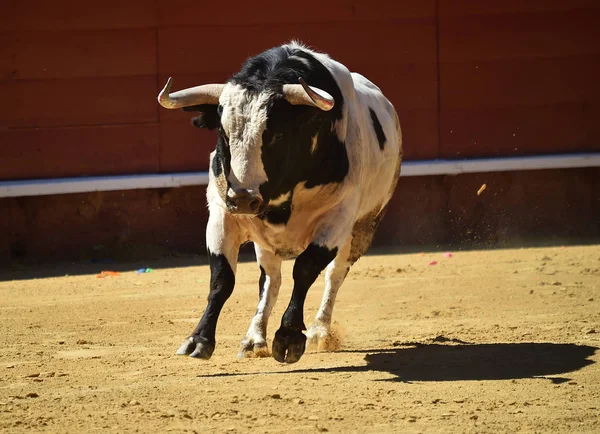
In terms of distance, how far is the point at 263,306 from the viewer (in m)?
5.96

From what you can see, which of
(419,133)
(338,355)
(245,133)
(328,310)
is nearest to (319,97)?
(245,133)

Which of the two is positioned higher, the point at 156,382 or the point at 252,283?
the point at 156,382

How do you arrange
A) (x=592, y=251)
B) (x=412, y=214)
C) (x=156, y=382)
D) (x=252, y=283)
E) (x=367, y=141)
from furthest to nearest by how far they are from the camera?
1. (x=412, y=214)
2. (x=592, y=251)
3. (x=252, y=283)
4. (x=367, y=141)
5. (x=156, y=382)

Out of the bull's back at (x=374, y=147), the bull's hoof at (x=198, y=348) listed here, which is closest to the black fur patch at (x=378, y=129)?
the bull's back at (x=374, y=147)

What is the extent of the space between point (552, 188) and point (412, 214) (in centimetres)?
134

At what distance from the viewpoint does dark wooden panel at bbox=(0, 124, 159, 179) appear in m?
9.50

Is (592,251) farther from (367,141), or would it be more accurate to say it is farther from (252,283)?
(367,141)

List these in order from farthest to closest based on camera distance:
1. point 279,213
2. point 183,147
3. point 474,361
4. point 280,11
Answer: point 280,11
point 183,147
point 279,213
point 474,361

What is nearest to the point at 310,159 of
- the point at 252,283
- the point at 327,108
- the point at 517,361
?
the point at 327,108

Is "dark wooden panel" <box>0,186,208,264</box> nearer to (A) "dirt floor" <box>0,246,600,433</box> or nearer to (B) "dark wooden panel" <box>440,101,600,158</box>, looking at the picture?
(A) "dirt floor" <box>0,246,600,433</box>

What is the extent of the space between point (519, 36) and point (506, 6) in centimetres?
29

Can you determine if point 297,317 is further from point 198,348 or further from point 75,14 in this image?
point 75,14

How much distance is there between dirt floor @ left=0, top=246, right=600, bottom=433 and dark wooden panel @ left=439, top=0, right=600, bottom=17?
7.93 ft

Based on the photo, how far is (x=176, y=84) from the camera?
9.77m
